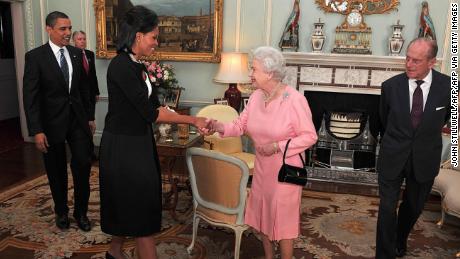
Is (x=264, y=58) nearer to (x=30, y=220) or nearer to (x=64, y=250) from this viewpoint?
(x=64, y=250)

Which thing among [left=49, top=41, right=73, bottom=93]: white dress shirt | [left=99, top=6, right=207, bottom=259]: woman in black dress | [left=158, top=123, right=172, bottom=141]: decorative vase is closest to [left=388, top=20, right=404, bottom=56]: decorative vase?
[left=158, top=123, right=172, bottom=141]: decorative vase

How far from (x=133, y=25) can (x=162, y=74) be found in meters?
3.32

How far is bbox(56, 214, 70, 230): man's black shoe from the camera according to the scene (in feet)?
11.3

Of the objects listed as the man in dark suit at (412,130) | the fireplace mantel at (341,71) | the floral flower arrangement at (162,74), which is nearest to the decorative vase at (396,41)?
the fireplace mantel at (341,71)

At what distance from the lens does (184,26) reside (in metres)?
5.73

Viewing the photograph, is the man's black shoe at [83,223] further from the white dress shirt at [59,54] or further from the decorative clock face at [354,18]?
the decorative clock face at [354,18]

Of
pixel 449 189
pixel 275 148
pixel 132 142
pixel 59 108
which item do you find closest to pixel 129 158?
pixel 132 142

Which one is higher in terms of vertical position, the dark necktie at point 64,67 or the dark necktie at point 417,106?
the dark necktie at point 64,67

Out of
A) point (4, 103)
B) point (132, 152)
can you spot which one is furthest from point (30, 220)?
point (4, 103)

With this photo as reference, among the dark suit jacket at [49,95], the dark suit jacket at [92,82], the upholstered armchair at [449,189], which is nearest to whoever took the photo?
the dark suit jacket at [49,95]

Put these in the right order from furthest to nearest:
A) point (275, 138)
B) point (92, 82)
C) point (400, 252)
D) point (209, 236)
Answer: point (92, 82), point (209, 236), point (400, 252), point (275, 138)

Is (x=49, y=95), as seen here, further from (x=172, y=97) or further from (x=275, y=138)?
(x=172, y=97)

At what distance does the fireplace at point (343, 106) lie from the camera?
5.22m

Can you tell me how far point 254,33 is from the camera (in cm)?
559
